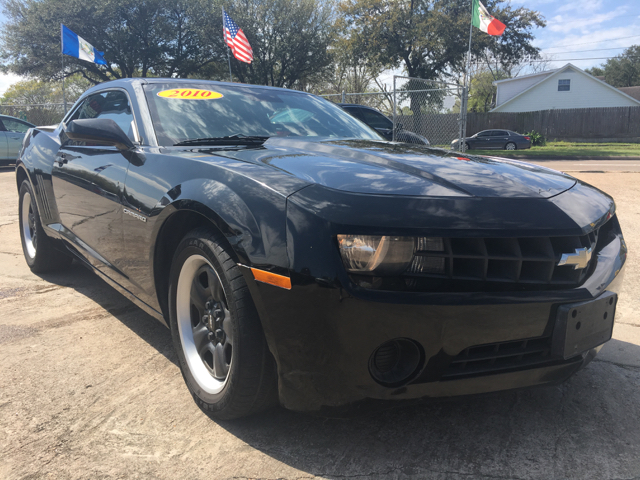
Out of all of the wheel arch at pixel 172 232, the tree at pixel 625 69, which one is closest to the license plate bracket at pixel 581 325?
the wheel arch at pixel 172 232

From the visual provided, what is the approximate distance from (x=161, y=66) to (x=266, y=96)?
101 feet

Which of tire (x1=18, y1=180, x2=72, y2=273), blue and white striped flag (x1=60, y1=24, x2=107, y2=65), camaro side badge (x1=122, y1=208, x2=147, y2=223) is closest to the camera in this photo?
camaro side badge (x1=122, y1=208, x2=147, y2=223)

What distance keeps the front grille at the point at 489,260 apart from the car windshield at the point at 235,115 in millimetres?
1434

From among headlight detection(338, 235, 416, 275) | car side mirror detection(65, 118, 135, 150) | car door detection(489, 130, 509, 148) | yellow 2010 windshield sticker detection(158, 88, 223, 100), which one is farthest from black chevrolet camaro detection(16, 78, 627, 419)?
car door detection(489, 130, 509, 148)

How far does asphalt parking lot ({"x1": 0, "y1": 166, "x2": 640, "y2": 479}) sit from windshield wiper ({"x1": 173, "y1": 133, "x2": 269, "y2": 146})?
1141mm

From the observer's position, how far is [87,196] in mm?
2916

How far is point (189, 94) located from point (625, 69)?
7295 cm

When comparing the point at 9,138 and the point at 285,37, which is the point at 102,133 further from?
the point at 285,37

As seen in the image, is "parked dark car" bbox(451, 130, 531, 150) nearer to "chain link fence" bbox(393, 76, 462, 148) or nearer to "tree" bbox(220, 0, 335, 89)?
"chain link fence" bbox(393, 76, 462, 148)

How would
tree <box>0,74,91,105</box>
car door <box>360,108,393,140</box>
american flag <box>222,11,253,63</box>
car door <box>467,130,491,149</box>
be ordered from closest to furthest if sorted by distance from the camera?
car door <box>360,108,393,140</box> → american flag <box>222,11,253,63</box> → car door <box>467,130,491,149</box> → tree <box>0,74,91,105</box>

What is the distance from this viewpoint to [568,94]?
3784 centimetres

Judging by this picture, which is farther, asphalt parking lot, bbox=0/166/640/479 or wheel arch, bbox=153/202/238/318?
wheel arch, bbox=153/202/238/318

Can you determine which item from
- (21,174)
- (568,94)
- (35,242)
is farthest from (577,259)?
(568,94)

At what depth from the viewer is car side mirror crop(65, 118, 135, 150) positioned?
255cm
